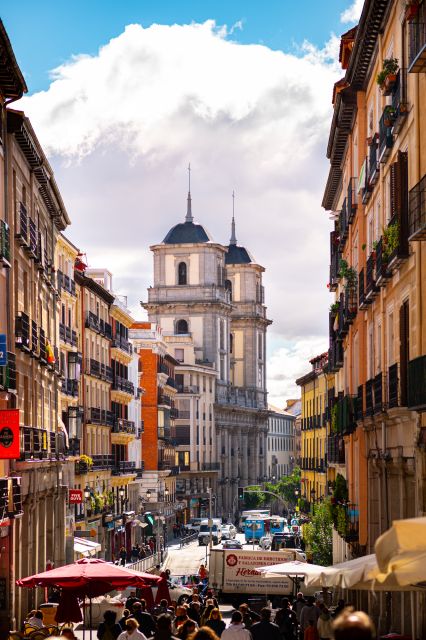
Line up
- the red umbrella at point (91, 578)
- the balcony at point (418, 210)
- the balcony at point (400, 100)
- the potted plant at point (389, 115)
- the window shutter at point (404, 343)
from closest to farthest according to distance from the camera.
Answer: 1. the balcony at point (418, 210)
2. the red umbrella at point (91, 578)
3. the balcony at point (400, 100)
4. the potted plant at point (389, 115)
5. the window shutter at point (404, 343)

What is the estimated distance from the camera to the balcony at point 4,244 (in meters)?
32.2

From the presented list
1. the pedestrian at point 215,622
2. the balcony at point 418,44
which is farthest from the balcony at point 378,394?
the balcony at point 418,44

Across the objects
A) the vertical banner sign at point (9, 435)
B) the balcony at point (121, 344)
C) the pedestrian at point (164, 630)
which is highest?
the balcony at point (121, 344)

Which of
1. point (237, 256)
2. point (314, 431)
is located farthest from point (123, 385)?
point (237, 256)

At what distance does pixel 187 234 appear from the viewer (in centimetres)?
16488

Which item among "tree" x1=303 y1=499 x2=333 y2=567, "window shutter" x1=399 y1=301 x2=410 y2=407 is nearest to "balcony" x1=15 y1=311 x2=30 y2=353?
"window shutter" x1=399 y1=301 x2=410 y2=407

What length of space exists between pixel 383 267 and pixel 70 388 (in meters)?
37.4

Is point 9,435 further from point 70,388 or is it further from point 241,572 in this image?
point 70,388

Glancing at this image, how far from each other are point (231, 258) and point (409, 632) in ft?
533

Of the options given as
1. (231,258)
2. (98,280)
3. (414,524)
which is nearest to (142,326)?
(98,280)

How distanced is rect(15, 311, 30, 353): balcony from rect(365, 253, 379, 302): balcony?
29.7ft

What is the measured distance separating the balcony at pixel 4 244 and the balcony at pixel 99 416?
37.8 m

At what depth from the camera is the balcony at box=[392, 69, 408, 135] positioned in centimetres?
2589

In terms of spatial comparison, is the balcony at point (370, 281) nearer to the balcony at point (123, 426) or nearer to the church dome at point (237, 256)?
the balcony at point (123, 426)
